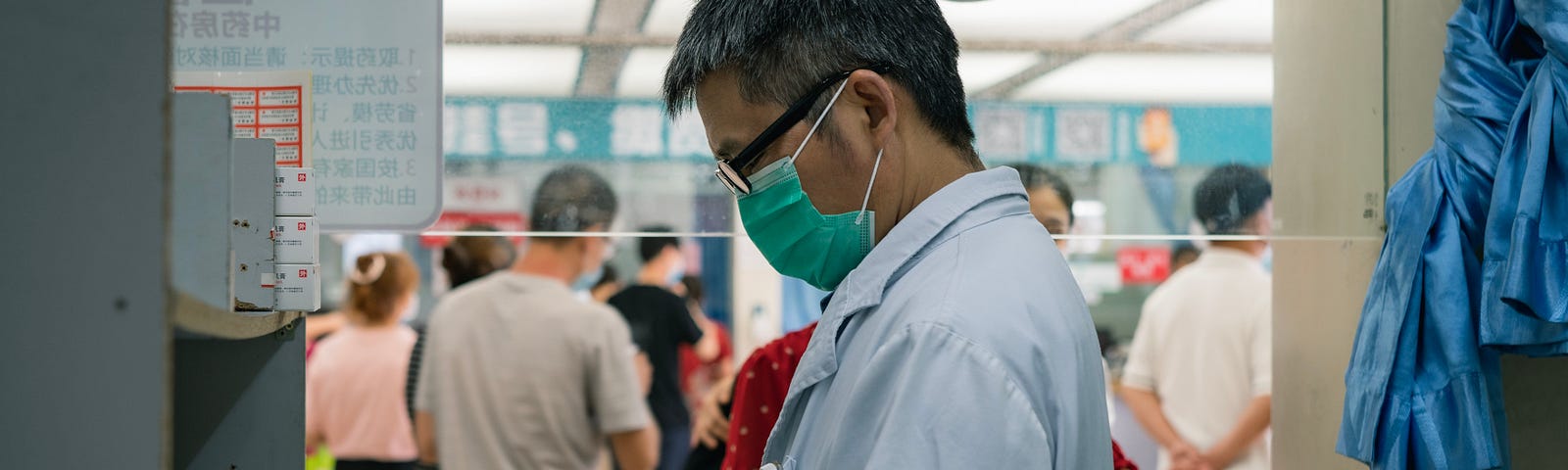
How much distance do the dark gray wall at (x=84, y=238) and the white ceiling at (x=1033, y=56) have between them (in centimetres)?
186

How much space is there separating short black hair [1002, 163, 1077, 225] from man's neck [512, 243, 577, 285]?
1393 mm

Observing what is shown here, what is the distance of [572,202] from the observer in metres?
2.61

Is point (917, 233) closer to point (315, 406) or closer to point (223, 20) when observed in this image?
point (223, 20)

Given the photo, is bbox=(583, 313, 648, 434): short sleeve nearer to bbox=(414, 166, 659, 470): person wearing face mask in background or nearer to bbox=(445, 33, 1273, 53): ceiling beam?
bbox=(414, 166, 659, 470): person wearing face mask in background

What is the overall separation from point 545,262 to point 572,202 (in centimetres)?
105

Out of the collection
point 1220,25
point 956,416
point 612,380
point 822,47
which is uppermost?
point 1220,25

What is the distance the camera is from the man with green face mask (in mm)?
1017

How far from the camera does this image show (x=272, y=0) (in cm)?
204

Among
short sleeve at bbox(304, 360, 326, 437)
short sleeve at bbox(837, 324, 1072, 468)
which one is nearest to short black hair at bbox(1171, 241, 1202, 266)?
short sleeve at bbox(304, 360, 326, 437)

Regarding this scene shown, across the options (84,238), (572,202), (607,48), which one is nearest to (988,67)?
(607,48)

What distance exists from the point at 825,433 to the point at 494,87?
168 cm

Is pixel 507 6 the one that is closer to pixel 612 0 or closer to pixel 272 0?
pixel 612 0

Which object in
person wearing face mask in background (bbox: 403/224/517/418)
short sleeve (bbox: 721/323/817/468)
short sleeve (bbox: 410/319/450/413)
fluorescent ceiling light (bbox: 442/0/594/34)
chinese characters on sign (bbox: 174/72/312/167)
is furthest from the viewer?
person wearing face mask in background (bbox: 403/224/517/418)

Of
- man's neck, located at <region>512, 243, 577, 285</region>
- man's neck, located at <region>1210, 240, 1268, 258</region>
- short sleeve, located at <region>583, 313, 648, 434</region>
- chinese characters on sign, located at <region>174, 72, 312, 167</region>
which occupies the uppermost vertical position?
chinese characters on sign, located at <region>174, 72, 312, 167</region>
